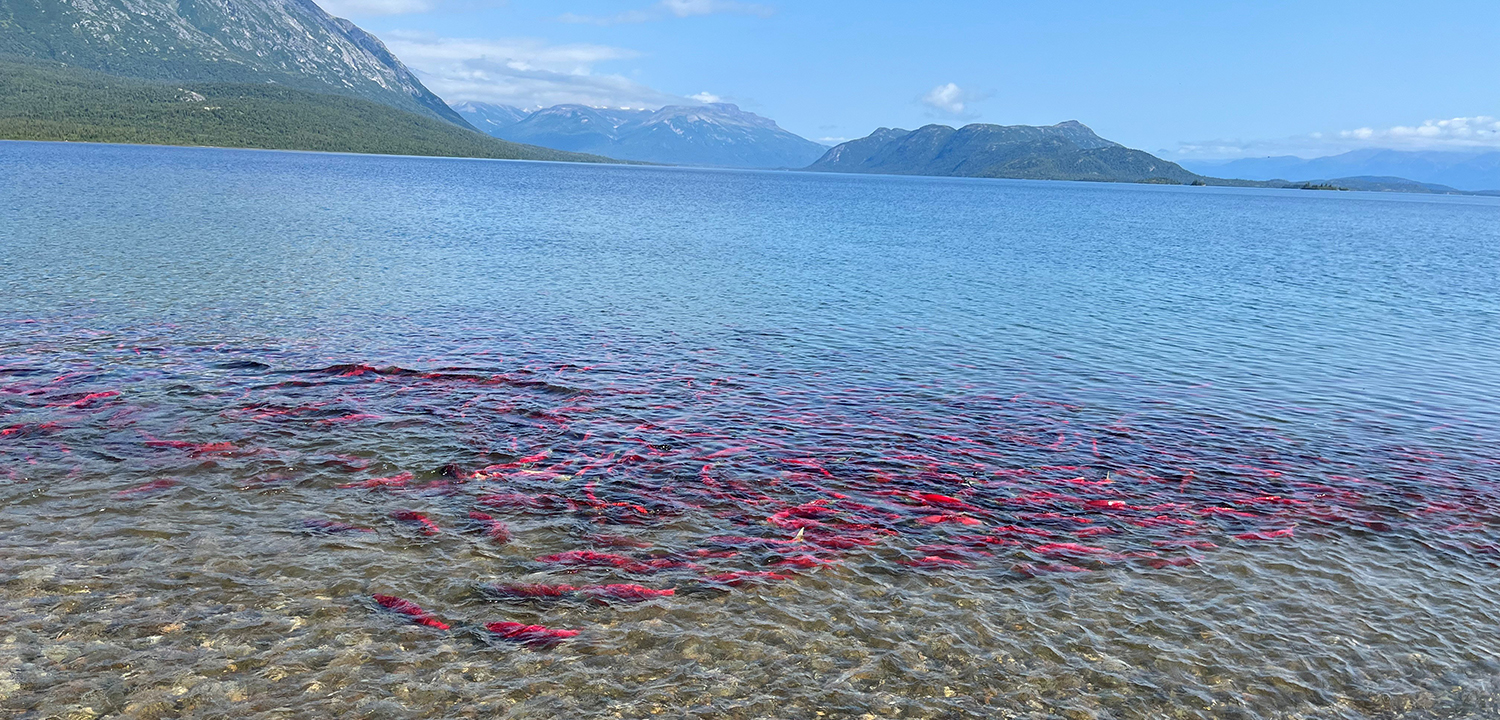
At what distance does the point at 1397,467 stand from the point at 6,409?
107 feet

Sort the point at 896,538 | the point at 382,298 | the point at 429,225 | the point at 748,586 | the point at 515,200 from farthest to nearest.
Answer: the point at 515,200 < the point at 429,225 < the point at 382,298 < the point at 896,538 < the point at 748,586

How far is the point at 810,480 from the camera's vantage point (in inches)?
A: 679

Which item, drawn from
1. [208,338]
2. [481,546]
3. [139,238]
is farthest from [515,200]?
[481,546]

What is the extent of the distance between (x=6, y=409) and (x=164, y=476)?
22.4ft

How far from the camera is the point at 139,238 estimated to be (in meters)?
48.7

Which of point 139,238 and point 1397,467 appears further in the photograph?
point 139,238

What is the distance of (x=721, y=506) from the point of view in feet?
51.3

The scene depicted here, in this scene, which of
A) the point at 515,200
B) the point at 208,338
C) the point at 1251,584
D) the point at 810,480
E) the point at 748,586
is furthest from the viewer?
the point at 515,200

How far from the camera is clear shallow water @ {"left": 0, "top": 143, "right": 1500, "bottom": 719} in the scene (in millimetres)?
10344

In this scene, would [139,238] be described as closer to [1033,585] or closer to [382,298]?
[382,298]

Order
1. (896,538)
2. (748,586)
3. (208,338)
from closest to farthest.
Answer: (748,586) < (896,538) < (208,338)

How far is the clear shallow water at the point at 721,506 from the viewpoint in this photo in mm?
10344

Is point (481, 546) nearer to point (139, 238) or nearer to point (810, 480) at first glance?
point (810, 480)

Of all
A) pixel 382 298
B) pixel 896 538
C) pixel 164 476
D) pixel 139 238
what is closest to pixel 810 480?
pixel 896 538
